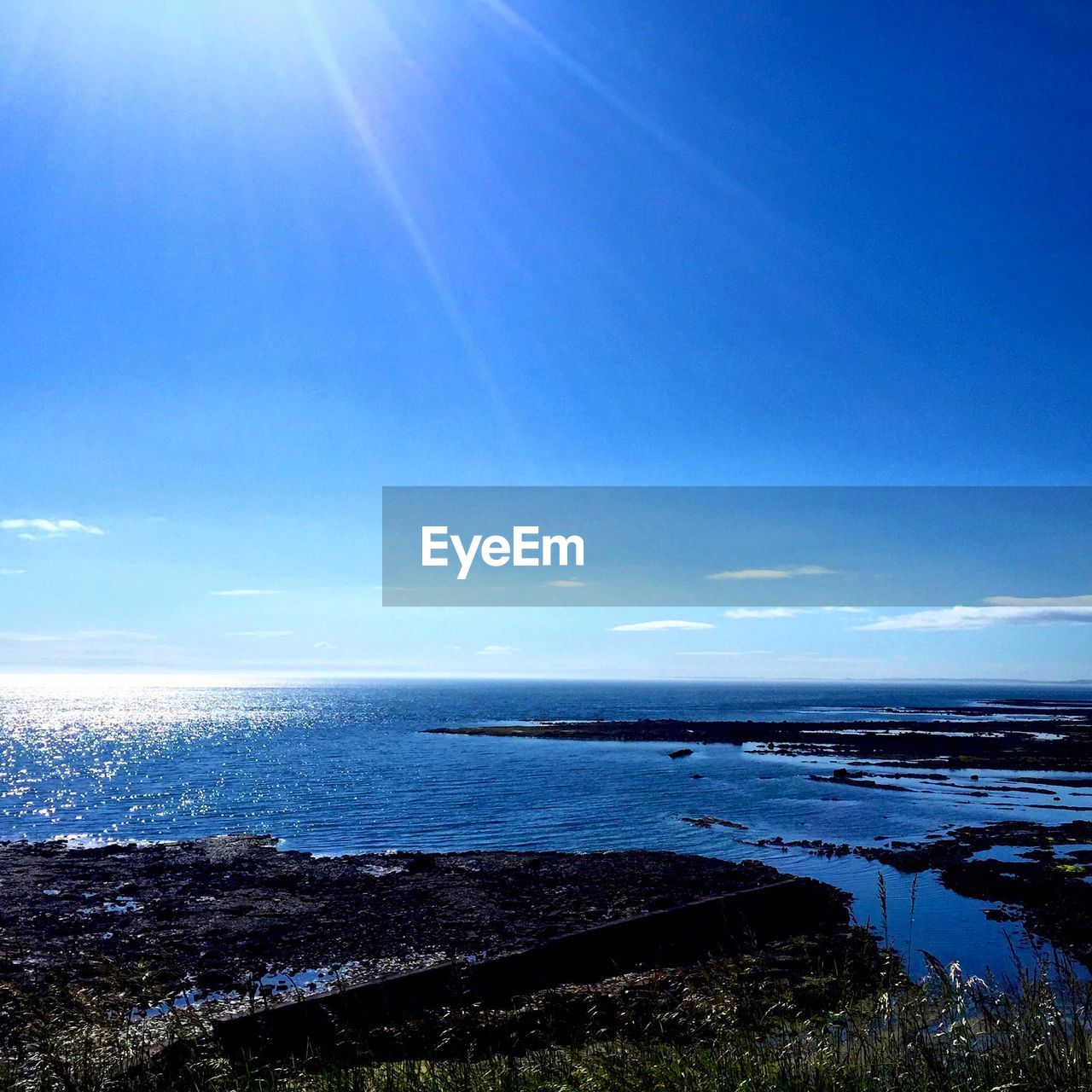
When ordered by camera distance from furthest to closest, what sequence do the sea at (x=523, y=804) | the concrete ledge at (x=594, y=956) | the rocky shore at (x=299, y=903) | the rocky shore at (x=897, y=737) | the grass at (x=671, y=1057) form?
1. the rocky shore at (x=897, y=737)
2. the sea at (x=523, y=804)
3. the rocky shore at (x=299, y=903)
4. the concrete ledge at (x=594, y=956)
5. the grass at (x=671, y=1057)

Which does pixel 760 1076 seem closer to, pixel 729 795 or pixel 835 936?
pixel 835 936

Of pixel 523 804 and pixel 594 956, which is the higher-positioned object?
pixel 594 956

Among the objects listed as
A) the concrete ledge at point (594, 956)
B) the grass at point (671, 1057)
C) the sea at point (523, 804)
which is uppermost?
the grass at point (671, 1057)

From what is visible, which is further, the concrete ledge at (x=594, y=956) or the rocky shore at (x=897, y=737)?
the rocky shore at (x=897, y=737)

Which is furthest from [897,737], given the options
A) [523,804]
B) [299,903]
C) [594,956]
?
[594,956]

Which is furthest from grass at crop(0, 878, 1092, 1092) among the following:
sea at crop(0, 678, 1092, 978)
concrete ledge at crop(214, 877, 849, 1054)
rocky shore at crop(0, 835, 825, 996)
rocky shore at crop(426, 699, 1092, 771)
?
rocky shore at crop(426, 699, 1092, 771)

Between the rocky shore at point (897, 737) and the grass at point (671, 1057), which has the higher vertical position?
the grass at point (671, 1057)

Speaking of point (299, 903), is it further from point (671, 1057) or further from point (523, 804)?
point (671, 1057)

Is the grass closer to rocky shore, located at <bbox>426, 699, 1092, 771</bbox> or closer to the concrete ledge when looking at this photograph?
the concrete ledge

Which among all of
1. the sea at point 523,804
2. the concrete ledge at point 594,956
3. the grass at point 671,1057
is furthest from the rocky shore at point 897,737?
the grass at point 671,1057

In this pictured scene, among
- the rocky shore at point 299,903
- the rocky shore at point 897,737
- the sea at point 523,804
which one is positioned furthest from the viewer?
the rocky shore at point 897,737

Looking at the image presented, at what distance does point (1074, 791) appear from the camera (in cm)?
4966

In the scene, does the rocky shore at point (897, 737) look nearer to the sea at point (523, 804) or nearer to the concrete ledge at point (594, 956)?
the sea at point (523, 804)

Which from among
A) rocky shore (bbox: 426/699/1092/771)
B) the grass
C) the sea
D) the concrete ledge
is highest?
the grass
